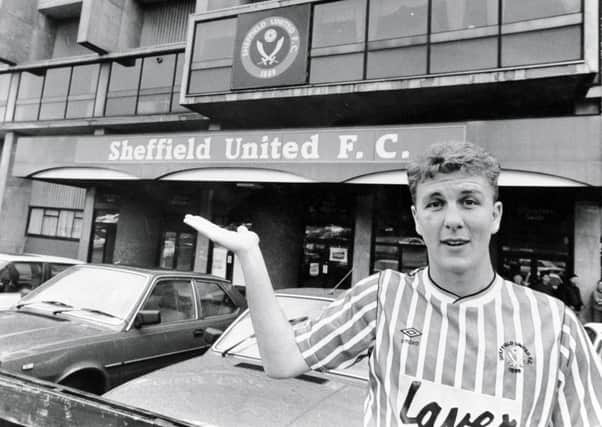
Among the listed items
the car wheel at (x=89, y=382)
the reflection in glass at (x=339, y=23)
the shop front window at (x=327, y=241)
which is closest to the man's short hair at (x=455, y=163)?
the car wheel at (x=89, y=382)

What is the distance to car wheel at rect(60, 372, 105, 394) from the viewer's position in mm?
3300

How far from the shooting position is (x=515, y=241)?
11109 millimetres

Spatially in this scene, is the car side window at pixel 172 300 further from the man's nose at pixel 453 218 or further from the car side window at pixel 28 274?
the man's nose at pixel 453 218

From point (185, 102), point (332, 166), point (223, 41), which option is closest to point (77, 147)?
point (185, 102)

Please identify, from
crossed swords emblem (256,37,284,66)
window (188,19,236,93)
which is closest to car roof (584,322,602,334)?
crossed swords emblem (256,37,284,66)

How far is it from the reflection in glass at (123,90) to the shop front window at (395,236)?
10.7 meters

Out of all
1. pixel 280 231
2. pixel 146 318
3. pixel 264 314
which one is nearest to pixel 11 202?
pixel 280 231

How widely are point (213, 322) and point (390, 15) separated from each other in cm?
958

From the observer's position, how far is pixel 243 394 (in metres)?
2.39

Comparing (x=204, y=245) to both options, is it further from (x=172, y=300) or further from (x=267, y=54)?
(x=172, y=300)

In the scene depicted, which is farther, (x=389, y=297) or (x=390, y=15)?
(x=390, y=15)

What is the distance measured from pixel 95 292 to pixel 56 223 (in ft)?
63.4

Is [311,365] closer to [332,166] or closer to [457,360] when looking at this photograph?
[457,360]

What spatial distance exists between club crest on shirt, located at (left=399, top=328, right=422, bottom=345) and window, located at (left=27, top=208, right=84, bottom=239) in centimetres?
2190
